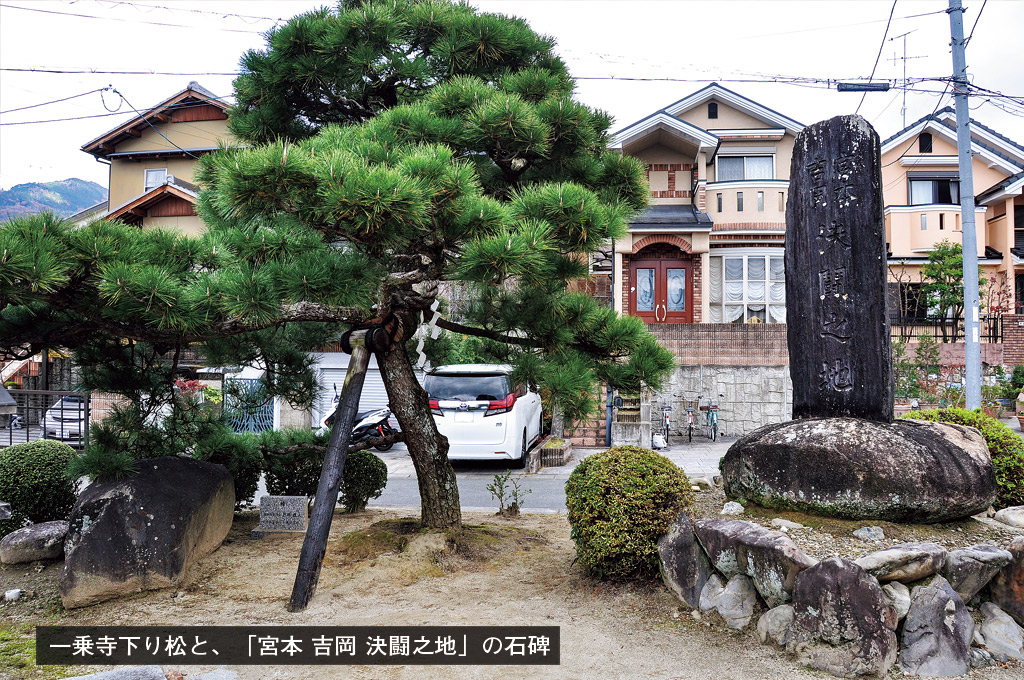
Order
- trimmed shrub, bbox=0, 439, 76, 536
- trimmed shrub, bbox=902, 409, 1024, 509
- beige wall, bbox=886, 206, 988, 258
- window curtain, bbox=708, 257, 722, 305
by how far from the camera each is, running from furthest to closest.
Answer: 1. beige wall, bbox=886, 206, 988, 258
2. window curtain, bbox=708, 257, 722, 305
3. trimmed shrub, bbox=0, 439, 76, 536
4. trimmed shrub, bbox=902, 409, 1024, 509

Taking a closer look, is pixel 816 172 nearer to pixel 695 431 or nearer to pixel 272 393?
pixel 272 393

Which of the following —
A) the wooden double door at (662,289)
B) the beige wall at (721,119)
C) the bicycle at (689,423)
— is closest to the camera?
the bicycle at (689,423)

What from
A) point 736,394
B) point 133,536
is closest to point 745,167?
point 736,394

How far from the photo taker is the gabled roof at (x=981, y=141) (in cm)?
2316

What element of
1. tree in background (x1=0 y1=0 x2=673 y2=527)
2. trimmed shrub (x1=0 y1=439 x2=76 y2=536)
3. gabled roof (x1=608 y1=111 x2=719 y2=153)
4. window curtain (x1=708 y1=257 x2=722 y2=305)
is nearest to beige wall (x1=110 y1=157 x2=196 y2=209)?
gabled roof (x1=608 y1=111 x2=719 y2=153)

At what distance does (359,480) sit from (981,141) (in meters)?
26.7

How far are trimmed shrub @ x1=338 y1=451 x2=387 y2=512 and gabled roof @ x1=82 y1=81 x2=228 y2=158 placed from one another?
16264mm

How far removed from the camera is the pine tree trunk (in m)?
5.91

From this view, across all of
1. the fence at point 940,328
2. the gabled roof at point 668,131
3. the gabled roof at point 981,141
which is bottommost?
the fence at point 940,328

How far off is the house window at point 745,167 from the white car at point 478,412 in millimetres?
13337

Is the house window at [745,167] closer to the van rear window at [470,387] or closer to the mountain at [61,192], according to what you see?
the van rear window at [470,387]

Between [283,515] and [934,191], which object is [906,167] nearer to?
[934,191]

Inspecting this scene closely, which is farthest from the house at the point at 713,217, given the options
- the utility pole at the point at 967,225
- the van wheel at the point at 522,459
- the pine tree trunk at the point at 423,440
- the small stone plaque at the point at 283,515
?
the small stone plaque at the point at 283,515

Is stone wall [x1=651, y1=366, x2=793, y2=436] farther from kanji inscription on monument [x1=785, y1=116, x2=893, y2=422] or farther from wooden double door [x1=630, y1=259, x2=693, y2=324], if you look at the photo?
kanji inscription on monument [x1=785, y1=116, x2=893, y2=422]
